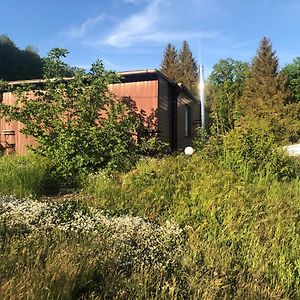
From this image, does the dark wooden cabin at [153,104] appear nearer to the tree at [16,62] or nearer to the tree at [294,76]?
the tree at [16,62]

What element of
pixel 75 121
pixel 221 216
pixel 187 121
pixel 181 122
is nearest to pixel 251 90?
pixel 187 121

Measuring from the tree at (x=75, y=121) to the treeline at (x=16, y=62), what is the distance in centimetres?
2647

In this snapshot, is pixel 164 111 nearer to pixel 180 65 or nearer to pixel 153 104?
pixel 153 104

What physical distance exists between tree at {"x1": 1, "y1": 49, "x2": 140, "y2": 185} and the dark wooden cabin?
106 cm

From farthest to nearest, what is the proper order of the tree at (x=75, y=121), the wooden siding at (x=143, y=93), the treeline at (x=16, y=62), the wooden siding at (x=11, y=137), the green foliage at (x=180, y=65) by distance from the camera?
the green foliage at (x=180, y=65)
the treeline at (x=16, y=62)
the wooden siding at (x=11, y=137)
the wooden siding at (x=143, y=93)
the tree at (x=75, y=121)

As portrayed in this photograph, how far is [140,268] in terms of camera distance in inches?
142

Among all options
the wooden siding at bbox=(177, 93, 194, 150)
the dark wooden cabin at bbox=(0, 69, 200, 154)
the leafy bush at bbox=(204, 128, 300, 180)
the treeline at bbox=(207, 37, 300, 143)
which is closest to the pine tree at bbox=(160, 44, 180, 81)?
the treeline at bbox=(207, 37, 300, 143)

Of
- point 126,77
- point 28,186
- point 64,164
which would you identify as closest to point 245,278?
point 28,186

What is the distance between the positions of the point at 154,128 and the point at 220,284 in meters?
7.76

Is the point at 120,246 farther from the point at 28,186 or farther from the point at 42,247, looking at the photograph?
the point at 28,186

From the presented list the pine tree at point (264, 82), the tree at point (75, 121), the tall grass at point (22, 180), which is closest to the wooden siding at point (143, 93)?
the tree at point (75, 121)

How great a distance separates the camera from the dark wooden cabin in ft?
36.9

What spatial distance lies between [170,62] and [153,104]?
48047 mm

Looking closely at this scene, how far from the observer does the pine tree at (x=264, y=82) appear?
36.8m
